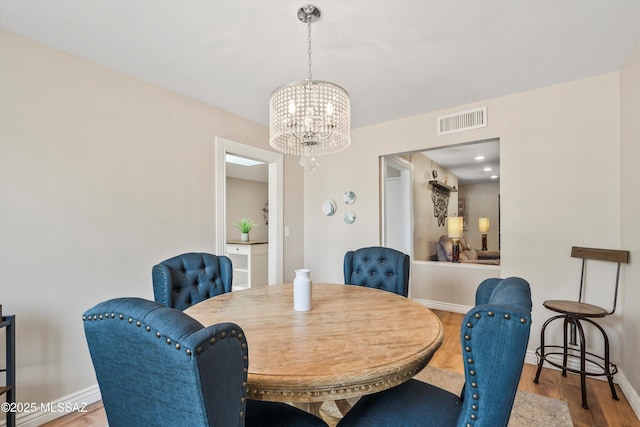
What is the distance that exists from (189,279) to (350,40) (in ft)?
6.28

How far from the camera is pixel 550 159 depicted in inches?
104

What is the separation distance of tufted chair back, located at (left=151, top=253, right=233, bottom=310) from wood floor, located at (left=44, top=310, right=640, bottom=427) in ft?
2.97

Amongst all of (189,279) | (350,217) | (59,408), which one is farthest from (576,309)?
(59,408)

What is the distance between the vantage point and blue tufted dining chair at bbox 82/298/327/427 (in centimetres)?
66

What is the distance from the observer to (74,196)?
2.10 meters

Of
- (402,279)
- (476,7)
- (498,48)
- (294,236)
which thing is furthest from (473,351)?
(294,236)

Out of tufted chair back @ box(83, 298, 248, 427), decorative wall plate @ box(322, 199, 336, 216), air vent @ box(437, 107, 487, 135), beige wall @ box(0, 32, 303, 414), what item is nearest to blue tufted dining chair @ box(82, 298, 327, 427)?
tufted chair back @ box(83, 298, 248, 427)

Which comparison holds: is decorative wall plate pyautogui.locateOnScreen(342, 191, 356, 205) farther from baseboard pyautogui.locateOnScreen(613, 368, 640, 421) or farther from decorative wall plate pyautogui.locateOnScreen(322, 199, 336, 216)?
baseboard pyautogui.locateOnScreen(613, 368, 640, 421)

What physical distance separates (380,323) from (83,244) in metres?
2.10

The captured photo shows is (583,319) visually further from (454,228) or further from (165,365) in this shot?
(454,228)

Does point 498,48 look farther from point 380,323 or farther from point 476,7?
point 380,323

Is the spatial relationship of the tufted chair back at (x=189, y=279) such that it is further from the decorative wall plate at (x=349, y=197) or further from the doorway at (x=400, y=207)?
the doorway at (x=400, y=207)

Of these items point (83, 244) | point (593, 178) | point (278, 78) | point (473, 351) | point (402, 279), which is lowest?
point (402, 279)

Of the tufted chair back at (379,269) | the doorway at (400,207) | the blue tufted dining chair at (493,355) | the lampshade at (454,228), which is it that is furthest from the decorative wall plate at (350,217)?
the blue tufted dining chair at (493,355)
